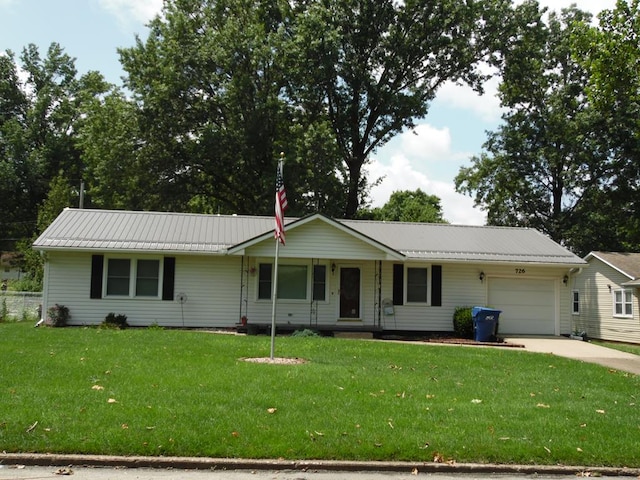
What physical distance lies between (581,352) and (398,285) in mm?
6186

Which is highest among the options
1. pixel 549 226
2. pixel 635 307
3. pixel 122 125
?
pixel 122 125

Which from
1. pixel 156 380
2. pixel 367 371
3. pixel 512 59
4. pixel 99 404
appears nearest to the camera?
pixel 99 404

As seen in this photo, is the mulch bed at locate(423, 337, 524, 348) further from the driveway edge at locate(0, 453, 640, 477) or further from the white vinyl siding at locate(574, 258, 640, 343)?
the driveway edge at locate(0, 453, 640, 477)

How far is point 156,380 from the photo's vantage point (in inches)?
357

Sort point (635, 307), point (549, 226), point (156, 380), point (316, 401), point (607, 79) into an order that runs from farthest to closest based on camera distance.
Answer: point (549, 226) → point (635, 307) → point (607, 79) → point (156, 380) → point (316, 401)

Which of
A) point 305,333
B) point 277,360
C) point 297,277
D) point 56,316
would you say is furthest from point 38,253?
point 277,360

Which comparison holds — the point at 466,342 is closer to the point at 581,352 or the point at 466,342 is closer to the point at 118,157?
the point at 581,352

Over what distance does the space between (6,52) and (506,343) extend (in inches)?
1865

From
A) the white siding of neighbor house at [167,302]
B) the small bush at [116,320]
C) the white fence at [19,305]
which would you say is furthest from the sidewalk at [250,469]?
the white fence at [19,305]

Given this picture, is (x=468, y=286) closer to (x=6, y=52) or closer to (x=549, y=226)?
(x=549, y=226)

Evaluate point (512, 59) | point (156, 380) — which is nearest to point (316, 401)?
point (156, 380)

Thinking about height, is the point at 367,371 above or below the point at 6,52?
below

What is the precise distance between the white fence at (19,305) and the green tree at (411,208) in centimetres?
3679

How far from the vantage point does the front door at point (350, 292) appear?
20203 mm
